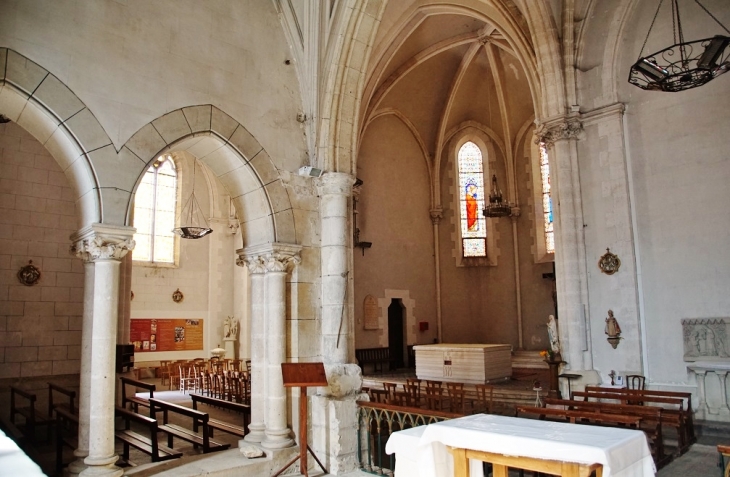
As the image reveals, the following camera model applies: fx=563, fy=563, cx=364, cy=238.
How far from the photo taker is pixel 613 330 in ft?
30.8

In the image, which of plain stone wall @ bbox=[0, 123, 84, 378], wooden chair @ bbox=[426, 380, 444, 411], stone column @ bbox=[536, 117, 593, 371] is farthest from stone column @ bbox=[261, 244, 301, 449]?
stone column @ bbox=[536, 117, 593, 371]

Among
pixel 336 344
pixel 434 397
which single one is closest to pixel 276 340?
pixel 336 344

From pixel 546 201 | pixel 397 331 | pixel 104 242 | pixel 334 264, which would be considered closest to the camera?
pixel 104 242

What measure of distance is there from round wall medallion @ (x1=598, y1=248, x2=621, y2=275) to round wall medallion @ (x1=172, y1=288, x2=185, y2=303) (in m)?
11.2

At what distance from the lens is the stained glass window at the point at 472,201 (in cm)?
1784

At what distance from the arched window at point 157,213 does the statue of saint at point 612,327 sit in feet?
38.6

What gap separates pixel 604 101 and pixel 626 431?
807cm

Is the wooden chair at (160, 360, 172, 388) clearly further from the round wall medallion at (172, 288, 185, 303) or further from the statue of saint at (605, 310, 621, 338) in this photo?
the statue of saint at (605, 310, 621, 338)

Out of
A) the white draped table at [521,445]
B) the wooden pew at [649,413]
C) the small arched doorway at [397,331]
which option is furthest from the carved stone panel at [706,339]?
the small arched doorway at [397,331]

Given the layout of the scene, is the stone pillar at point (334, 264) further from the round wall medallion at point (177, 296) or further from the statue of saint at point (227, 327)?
the statue of saint at point (227, 327)

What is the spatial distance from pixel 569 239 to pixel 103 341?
7.67 meters

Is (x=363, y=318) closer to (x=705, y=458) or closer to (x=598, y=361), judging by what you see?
(x=598, y=361)

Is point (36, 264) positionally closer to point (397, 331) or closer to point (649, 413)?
point (649, 413)

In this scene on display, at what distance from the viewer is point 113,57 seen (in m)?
6.14
